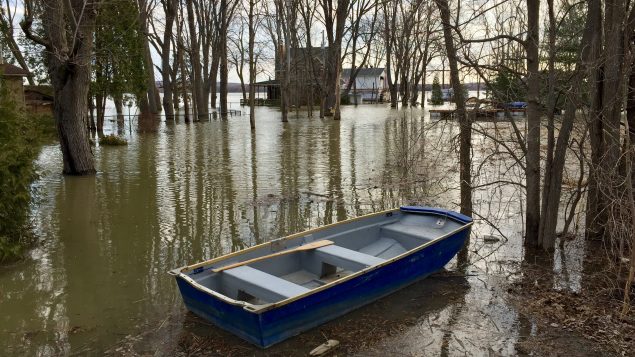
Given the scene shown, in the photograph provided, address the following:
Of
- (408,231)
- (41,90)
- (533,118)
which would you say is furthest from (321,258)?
(41,90)

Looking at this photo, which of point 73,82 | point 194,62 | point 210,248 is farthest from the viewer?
point 194,62

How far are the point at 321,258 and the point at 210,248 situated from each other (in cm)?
244

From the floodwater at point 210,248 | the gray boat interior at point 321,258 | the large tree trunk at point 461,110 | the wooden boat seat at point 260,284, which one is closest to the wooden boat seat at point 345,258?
the gray boat interior at point 321,258

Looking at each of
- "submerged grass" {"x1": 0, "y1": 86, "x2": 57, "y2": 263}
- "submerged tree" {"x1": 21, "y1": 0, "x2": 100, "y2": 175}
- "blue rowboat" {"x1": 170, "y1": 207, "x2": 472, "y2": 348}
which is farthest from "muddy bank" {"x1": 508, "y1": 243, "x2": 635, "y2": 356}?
"submerged tree" {"x1": 21, "y1": 0, "x2": 100, "y2": 175}

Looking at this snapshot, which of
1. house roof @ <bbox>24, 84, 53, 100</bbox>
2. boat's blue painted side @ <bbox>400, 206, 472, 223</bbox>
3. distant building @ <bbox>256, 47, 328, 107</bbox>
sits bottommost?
boat's blue painted side @ <bbox>400, 206, 472, 223</bbox>

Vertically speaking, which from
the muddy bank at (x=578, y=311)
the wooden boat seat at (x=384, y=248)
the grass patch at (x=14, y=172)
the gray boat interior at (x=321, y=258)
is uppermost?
the grass patch at (x=14, y=172)

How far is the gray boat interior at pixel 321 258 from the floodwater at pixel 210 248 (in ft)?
1.57

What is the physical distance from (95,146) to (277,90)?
1850 inches

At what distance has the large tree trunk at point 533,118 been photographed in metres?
7.49

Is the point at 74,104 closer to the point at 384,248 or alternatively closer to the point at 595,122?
the point at 384,248

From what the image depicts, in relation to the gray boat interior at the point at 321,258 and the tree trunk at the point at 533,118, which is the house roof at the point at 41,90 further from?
the tree trunk at the point at 533,118

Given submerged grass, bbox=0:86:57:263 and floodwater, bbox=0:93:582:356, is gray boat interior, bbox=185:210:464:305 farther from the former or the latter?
submerged grass, bbox=0:86:57:263

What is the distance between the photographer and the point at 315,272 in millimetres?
6965

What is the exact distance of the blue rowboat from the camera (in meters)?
5.38
